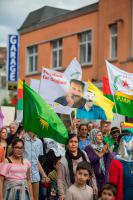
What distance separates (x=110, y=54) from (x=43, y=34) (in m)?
6.51

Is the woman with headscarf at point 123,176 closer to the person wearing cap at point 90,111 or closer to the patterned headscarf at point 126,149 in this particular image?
the patterned headscarf at point 126,149

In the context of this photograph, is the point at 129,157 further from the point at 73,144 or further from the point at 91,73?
the point at 91,73

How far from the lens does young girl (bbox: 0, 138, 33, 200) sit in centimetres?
891

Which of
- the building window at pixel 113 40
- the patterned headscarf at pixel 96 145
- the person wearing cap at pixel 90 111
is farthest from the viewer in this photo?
the building window at pixel 113 40

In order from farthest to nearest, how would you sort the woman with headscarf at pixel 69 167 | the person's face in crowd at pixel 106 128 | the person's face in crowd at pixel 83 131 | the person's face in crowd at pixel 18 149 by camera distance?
the person's face in crowd at pixel 106 128 < the person's face in crowd at pixel 83 131 < the person's face in crowd at pixel 18 149 < the woman with headscarf at pixel 69 167

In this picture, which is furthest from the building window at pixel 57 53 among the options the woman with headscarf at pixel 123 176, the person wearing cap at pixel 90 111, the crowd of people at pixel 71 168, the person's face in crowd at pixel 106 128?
the woman with headscarf at pixel 123 176

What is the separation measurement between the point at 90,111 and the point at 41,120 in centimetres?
498

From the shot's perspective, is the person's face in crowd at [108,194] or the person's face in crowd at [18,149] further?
the person's face in crowd at [18,149]

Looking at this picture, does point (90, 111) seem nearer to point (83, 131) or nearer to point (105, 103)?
point (105, 103)

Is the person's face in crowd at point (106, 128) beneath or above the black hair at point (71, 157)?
above

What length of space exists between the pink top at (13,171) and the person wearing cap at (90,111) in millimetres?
5302

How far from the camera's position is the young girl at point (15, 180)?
29.2 feet

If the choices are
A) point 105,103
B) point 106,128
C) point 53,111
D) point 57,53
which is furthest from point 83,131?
point 57,53

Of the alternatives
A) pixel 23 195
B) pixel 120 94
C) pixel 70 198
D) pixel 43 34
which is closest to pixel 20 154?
pixel 23 195
